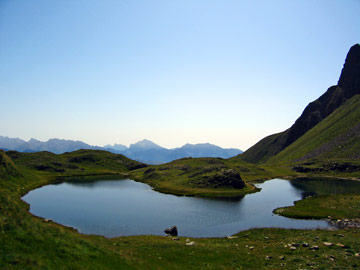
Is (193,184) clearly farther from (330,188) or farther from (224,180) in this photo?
(330,188)

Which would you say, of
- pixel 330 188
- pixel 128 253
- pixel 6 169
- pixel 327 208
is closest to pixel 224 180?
pixel 330 188

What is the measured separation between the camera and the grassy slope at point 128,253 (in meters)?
23.4

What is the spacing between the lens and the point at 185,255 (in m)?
37.8

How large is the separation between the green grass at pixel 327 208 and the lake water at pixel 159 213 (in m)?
5.12

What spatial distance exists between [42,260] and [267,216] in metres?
68.9

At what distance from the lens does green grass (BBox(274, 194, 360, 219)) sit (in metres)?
72.4

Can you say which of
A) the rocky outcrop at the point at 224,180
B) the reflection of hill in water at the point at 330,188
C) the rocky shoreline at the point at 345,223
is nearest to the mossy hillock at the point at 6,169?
the rocky outcrop at the point at 224,180

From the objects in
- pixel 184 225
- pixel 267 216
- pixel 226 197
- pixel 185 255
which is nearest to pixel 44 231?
pixel 185 255

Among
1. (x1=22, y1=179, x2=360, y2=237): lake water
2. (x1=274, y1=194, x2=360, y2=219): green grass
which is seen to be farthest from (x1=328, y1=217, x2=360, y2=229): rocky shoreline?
(x1=274, y1=194, x2=360, y2=219): green grass

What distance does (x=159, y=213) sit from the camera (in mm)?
79125

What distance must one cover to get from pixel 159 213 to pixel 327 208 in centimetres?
5519

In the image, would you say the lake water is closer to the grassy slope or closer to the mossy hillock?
the mossy hillock

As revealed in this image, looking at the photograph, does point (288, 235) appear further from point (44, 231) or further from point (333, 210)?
point (44, 231)

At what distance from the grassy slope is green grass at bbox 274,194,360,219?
2672 cm
